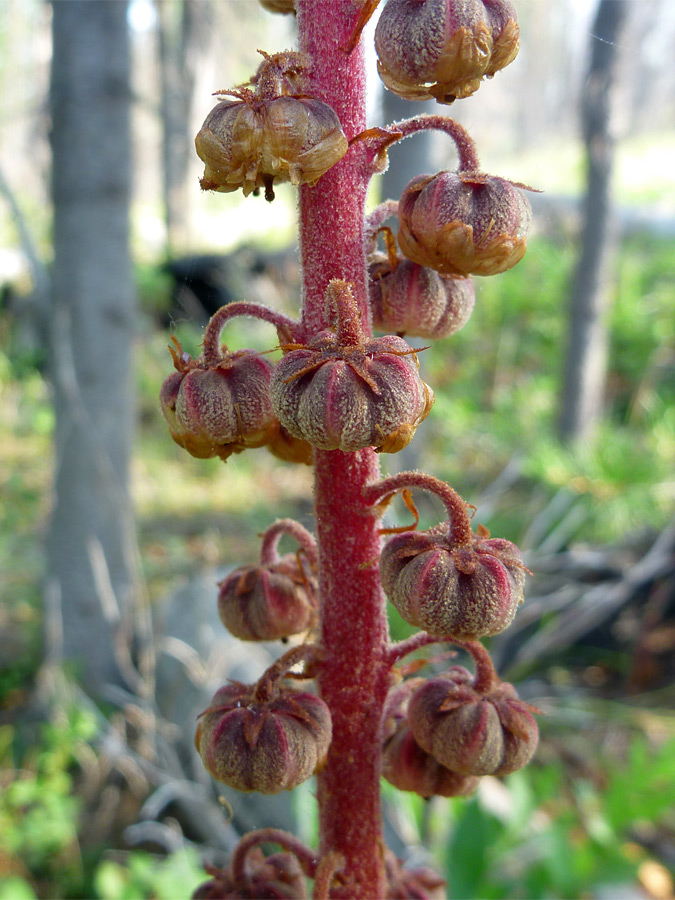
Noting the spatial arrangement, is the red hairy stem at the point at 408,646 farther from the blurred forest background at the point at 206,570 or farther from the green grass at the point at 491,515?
the green grass at the point at 491,515

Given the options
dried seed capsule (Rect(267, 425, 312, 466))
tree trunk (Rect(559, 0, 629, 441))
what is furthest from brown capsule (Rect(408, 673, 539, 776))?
tree trunk (Rect(559, 0, 629, 441))

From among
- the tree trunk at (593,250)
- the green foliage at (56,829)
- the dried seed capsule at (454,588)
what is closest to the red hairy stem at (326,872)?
the dried seed capsule at (454,588)

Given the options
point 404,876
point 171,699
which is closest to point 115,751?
point 171,699

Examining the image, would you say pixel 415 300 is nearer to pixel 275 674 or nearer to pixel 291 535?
pixel 291 535

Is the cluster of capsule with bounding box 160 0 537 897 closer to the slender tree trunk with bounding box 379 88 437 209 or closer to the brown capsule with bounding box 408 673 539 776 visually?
the brown capsule with bounding box 408 673 539 776

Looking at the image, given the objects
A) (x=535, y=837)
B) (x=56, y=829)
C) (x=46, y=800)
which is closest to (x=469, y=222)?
(x=535, y=837)

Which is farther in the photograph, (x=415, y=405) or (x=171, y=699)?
(x=171, y=699)

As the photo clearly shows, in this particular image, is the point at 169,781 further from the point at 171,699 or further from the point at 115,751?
the point at 171,699
